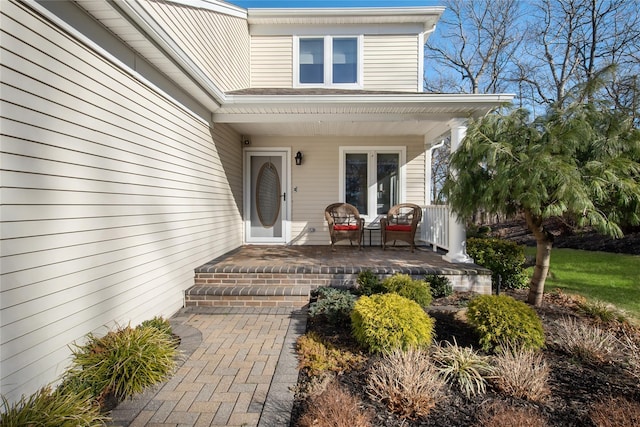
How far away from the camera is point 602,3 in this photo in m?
11.8

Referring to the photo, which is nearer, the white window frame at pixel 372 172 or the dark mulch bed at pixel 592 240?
the white window frame at pixel 372 172

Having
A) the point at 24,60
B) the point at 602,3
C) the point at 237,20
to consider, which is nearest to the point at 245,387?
the point at 24,60

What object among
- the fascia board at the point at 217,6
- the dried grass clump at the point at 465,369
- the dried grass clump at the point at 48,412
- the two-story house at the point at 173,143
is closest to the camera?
the dried grass clump at the point at 48,412

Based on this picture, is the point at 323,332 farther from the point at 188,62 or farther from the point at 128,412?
the point at 188,62

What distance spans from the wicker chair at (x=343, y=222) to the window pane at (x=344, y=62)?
110 inches

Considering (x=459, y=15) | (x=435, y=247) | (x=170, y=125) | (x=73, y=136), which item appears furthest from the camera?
(x=459, y=15)

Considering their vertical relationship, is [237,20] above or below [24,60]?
above

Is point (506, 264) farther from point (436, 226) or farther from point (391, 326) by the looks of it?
point (391, 326)

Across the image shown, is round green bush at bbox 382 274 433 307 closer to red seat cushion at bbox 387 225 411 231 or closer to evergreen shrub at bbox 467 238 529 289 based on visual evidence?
evergreen shrub at bbox 467 238 529 289

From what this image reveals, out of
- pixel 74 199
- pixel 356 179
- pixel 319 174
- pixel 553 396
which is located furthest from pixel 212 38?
pixel 553 396

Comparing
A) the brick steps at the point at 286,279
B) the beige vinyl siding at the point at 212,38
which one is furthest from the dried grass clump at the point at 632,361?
the beige vinyl siding at the point at 212,38

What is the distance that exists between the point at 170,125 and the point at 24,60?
177 cm

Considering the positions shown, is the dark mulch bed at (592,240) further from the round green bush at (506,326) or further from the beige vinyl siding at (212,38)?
the beige vinyl siding at (212,38)

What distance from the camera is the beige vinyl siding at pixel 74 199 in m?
1.79
